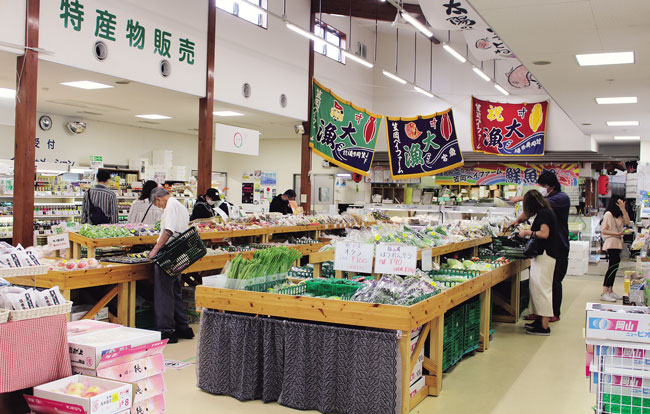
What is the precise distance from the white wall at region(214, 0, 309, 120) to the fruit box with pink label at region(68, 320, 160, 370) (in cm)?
779

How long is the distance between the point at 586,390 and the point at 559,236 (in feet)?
8.50

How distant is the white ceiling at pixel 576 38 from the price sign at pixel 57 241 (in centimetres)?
444

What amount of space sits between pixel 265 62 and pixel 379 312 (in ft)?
28.0

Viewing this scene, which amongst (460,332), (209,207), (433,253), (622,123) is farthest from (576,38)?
(622,123)

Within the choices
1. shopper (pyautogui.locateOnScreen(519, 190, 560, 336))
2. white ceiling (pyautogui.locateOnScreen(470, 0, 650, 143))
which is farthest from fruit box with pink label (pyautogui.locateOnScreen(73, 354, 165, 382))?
shopper (pyautogui.locateOnScreen(519, 190, 560, 336))

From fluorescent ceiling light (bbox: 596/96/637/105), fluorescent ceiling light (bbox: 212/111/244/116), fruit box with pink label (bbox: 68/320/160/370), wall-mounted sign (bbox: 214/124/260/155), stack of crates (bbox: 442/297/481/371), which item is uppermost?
fluorescent ceiling light (bbox: 596/96/637/105)

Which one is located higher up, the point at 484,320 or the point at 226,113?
the point at 226,113

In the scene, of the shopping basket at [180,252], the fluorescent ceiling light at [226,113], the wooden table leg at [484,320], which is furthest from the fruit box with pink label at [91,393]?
the fluorescent ceiling light at [226,113]

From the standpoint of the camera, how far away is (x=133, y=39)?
8414mm

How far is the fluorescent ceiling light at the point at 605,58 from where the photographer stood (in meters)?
6.58

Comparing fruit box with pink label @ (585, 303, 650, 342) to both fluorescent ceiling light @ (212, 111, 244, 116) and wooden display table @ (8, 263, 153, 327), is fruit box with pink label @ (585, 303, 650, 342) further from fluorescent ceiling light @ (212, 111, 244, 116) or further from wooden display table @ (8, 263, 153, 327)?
fluorescent ceiling light @ (212, 111, 244, 116)

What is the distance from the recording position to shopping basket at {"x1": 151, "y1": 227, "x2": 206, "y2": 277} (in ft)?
19.2

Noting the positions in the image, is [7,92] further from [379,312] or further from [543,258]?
[543,258]

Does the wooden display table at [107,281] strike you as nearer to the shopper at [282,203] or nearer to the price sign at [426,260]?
the price sign at [426,260]
